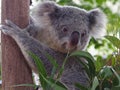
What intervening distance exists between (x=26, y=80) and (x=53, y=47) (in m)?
0.58

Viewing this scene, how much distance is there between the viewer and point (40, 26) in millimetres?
2656

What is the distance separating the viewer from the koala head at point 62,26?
2.54 metres

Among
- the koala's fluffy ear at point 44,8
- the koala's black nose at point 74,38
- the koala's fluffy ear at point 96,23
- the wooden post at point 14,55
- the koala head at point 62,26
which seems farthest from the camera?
the koala's fluffy ear at point 96,23

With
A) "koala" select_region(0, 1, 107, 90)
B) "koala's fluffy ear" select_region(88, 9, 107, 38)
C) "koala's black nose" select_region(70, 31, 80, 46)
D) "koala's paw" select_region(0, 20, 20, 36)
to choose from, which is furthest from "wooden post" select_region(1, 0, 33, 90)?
"koala's fluffy ear" select_region(88, 9, 107, 38)

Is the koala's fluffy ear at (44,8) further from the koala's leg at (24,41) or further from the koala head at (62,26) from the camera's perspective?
the koala's leg at (24,41)

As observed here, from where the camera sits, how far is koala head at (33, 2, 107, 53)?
254 centimetres

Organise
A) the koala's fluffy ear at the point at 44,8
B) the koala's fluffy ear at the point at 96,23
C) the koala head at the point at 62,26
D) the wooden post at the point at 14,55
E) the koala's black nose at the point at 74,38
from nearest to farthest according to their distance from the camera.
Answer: the wooden post at the point at 14,55 < the koala's black nose at the point at 74,38 < the koala head at the point at 62,26 < the koala's fluffy ear at the point at 44,8 < the koala's fluffy ear at the point at 96,23

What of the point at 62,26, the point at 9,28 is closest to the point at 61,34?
the point at 62,26

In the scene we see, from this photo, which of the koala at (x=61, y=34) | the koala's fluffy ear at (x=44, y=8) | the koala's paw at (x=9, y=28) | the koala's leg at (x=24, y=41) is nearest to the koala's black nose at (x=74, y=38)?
the koala at (x=61, y=34)

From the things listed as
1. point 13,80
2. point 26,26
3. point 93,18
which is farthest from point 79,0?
point 13,80

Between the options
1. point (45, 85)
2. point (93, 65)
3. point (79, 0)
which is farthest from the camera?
point (79, 0)

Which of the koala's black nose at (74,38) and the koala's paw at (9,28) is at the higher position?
the koala's paw at (9,28)

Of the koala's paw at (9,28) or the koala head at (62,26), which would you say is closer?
the koala's paw at (9,28)

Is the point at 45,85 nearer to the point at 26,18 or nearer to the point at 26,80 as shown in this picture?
the point at 26,80
